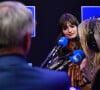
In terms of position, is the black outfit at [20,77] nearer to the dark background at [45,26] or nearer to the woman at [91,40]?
the woman at [91,40]

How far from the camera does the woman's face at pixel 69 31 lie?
11.5ft

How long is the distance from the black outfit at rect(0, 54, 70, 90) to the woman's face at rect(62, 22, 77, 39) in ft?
7.43

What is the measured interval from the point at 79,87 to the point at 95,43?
19.8 inches

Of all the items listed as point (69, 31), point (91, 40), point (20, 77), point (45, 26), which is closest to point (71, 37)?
point (69, 31)

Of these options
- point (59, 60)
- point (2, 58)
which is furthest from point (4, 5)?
point (59, 60)

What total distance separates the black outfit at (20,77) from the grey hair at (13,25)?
0.19 feet

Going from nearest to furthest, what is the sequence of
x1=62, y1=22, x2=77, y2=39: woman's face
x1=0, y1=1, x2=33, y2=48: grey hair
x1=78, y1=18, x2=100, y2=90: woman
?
x1=0, y1=1, x2=33, y2=48: grey hair < x1=78, y1=18, x2=100, y2=90: woman < x1=62, y1=22, x2=77, y2=39: woman's face

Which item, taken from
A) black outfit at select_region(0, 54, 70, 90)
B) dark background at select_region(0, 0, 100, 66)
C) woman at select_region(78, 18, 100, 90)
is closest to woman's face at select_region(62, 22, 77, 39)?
dark background at select_region(0, 0, 100, 66)

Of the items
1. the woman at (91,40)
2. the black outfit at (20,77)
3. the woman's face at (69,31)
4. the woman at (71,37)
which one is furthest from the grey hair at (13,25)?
the woman's face at (69,31)

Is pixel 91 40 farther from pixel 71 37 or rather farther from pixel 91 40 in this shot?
pixel 71 37

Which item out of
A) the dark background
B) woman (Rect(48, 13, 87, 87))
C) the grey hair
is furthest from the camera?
the dark background

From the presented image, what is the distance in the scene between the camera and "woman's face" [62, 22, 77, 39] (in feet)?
11.5

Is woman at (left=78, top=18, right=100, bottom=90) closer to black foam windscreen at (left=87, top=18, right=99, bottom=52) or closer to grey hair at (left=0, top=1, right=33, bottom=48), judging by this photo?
black foam windscreen at (left=87, top=18, right=99, bottom=52)

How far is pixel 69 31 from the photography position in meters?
3.52
